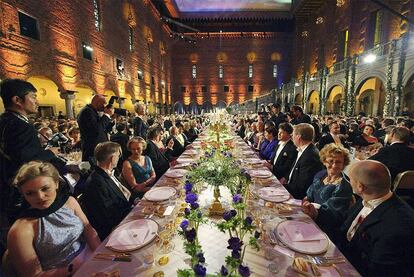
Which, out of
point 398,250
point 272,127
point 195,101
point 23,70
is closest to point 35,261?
point 398,250

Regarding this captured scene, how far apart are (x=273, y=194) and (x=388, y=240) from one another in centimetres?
97

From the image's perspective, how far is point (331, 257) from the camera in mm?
→ 1284

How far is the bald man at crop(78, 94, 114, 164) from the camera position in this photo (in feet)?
10.6

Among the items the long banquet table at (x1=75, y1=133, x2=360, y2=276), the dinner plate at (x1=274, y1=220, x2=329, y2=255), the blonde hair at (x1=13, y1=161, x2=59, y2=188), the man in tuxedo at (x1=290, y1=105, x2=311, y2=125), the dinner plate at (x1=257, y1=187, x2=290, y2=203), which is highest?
the man in tuxedo at (x1=290, y1=105, x2=311, y2=125)

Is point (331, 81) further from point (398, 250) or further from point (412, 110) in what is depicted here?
point (398, 250)

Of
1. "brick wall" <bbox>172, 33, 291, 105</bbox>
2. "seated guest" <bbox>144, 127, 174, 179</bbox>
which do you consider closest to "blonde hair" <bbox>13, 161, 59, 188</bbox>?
"seated guest" <bbox>144, 127, 174, 179</bbox>

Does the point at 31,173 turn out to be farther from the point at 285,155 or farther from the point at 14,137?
the point at 285,155

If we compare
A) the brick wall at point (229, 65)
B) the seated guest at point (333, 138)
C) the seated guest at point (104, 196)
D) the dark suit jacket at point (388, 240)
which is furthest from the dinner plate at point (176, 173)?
the brick wall at point (229, 65)

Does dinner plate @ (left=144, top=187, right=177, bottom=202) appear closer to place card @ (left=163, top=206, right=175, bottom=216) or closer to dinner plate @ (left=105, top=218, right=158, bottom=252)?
place card @ (left=163, top=206, right=175, bottom=216)

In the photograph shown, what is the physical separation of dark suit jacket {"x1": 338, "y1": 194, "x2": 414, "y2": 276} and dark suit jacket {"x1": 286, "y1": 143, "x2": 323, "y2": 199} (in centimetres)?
125

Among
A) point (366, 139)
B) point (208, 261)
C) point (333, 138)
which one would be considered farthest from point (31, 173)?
point (366, 139)

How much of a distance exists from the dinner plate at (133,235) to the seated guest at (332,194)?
129 centimetres

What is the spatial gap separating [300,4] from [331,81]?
10476 mm

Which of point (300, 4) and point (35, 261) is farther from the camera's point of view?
point (300, 4)
